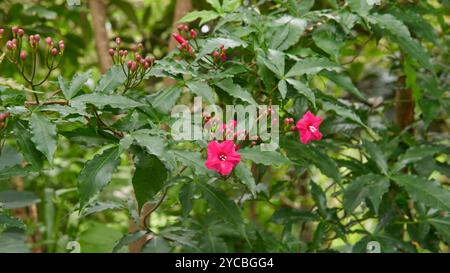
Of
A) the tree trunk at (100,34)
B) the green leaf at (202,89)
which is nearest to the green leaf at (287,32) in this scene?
the green leaf at (202,89)

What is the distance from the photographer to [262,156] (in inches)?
44.6

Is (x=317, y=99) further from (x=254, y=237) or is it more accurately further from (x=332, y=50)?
(x=254, y=237)

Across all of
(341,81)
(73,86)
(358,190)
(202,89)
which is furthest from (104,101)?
(358,190)

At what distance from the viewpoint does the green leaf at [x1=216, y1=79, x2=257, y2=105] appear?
1160mm

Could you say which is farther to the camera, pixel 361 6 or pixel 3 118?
pixel 361 6

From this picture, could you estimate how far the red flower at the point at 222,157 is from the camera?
1070 millimetres

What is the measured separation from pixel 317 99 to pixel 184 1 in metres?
0.74

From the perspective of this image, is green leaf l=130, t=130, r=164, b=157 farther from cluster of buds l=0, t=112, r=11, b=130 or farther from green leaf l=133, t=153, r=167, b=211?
cluster of buds l=0, t=112, r=11, b=130

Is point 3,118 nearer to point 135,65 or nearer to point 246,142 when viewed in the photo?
point 135,65

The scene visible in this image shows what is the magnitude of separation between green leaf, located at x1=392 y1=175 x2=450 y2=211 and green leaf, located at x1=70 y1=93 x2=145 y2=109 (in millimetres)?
751

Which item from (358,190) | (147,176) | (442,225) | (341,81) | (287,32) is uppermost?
(287,32)

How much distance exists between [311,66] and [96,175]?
0.50 metres

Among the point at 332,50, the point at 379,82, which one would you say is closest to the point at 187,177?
the point at 332,50

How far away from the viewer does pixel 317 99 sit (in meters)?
1.32
